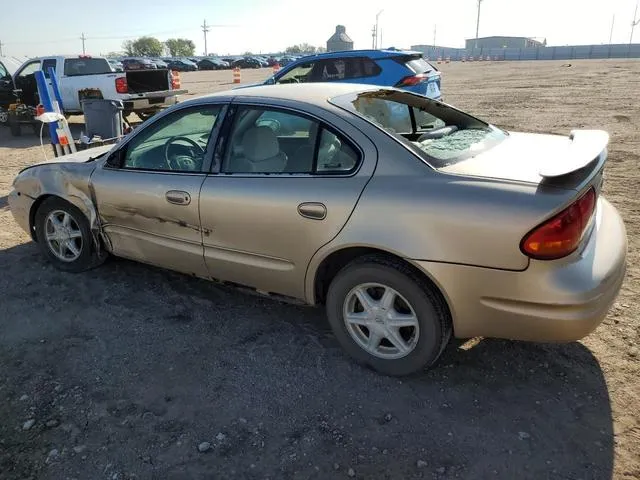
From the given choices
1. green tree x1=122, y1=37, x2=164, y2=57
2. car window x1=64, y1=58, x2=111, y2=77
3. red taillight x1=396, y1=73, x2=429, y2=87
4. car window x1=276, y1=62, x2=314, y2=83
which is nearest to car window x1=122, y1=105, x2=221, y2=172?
red taillight x1=396, y1=73, x2=429, y2=87

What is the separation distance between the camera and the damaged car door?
339 centimetres

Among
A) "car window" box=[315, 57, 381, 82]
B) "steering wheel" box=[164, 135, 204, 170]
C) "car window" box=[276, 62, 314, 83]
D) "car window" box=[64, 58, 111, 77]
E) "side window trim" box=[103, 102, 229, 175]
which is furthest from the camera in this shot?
"car window" box=[64, 58, 111, 77]

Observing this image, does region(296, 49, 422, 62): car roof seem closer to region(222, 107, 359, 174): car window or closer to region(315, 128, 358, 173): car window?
region(222, 107, 359, 174): car window

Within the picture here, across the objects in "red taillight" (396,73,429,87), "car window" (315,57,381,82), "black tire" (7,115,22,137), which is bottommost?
"black tire" (7,115,22,137)

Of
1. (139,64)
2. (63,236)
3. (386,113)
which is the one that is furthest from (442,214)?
(139,64)

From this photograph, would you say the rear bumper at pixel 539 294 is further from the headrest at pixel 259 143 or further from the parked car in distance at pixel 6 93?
the parked car in distance at pixel 6 93

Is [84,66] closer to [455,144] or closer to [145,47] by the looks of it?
[455,144]

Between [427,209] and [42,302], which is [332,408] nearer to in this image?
[427,209]

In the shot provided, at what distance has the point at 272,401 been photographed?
277 centimetres

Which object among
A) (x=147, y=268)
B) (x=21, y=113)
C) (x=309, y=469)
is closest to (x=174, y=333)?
(x=147, y=268)

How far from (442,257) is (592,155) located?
951 mm

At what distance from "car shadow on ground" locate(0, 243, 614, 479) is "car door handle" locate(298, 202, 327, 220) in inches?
36.3

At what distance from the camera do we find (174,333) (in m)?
3.45

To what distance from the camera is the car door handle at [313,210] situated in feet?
9.20
